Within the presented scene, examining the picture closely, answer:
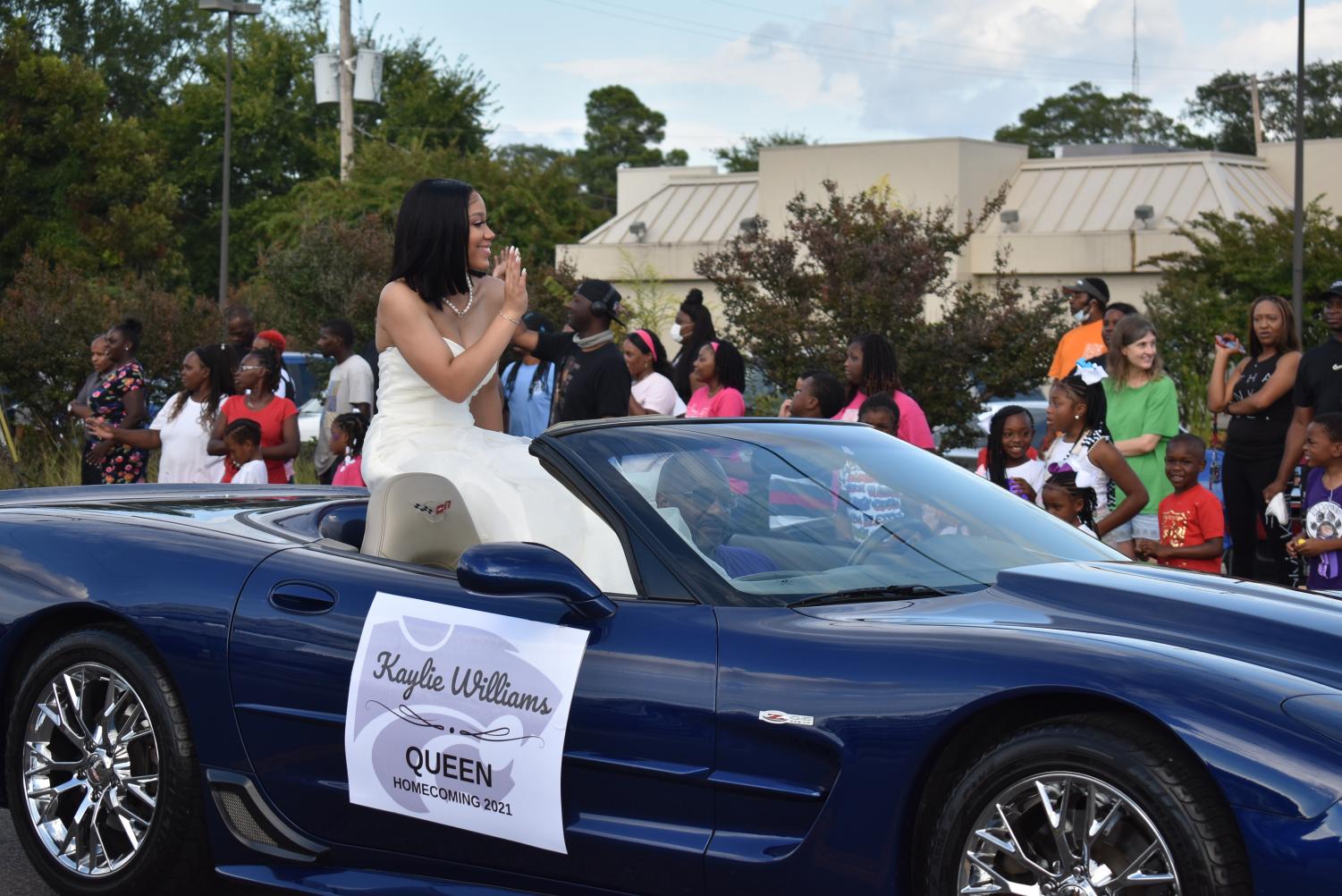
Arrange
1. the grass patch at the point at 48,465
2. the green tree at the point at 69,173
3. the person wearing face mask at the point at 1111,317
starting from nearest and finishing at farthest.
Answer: the person wearing face mask at the point at 1111,317
the grass patch at the point at 48,465
the green tree at the point at 69,173

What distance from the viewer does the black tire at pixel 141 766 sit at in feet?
14.2

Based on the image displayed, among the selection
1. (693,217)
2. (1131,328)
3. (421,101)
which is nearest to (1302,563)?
(1131,328)

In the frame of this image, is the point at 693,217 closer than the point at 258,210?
Yes

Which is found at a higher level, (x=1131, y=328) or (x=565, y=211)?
(x=565, y=211)

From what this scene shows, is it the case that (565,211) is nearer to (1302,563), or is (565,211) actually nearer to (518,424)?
(518,424)

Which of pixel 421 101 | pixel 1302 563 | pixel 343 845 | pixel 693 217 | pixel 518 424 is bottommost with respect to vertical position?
pixel 343 845

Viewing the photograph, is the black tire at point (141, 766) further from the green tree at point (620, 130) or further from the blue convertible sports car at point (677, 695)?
the green tree at point (620, 130)

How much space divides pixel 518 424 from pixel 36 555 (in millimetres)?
5851

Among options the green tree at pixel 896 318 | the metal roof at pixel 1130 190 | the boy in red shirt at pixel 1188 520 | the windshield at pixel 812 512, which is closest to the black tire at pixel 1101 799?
the windshield at pixel 812 512

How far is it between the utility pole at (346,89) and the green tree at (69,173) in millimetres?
5459

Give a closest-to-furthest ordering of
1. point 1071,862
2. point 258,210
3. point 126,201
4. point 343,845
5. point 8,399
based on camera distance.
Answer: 1. point 1071,862
2. point 343,845
3. point 8,399
4. point 126,201
5. point 258,210

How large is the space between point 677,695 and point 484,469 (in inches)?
57.7

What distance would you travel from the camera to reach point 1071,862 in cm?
312

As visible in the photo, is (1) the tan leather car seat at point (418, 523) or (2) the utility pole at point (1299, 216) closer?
(1) the tan leather car seat at point (418, 523)
